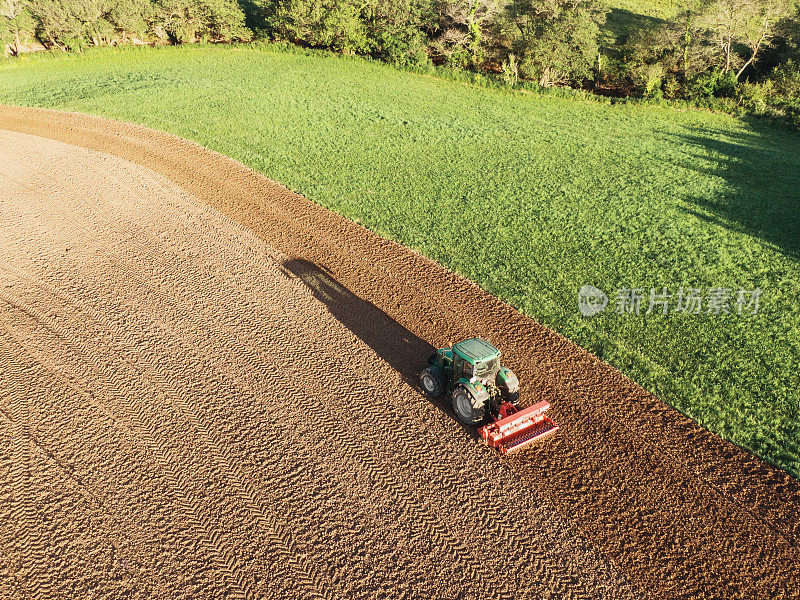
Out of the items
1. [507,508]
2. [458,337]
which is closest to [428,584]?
[507,508]

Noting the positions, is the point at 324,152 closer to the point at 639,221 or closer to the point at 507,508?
the point at 639,221

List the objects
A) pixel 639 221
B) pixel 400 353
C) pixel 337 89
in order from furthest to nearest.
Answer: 1. pixel 337 89
2. pixel 639 221
3. pixel 400 353

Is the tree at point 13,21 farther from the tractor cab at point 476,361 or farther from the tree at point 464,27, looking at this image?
the tractor cab at point 476,361

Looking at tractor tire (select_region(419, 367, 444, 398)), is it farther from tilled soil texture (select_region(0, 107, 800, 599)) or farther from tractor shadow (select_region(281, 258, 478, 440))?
tilled soil texture (select_region(0, 107, 800, 599))

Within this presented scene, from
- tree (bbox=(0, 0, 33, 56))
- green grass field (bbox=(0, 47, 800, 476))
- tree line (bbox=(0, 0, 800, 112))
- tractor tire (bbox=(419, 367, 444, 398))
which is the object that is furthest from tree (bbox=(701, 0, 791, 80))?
tree (bbox=(0, 0, 33, 56))

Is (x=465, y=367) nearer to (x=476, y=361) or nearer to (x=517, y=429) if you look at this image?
(x=476, y=361)

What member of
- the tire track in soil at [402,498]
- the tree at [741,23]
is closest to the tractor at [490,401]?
the tire track in soil at [402,498]
